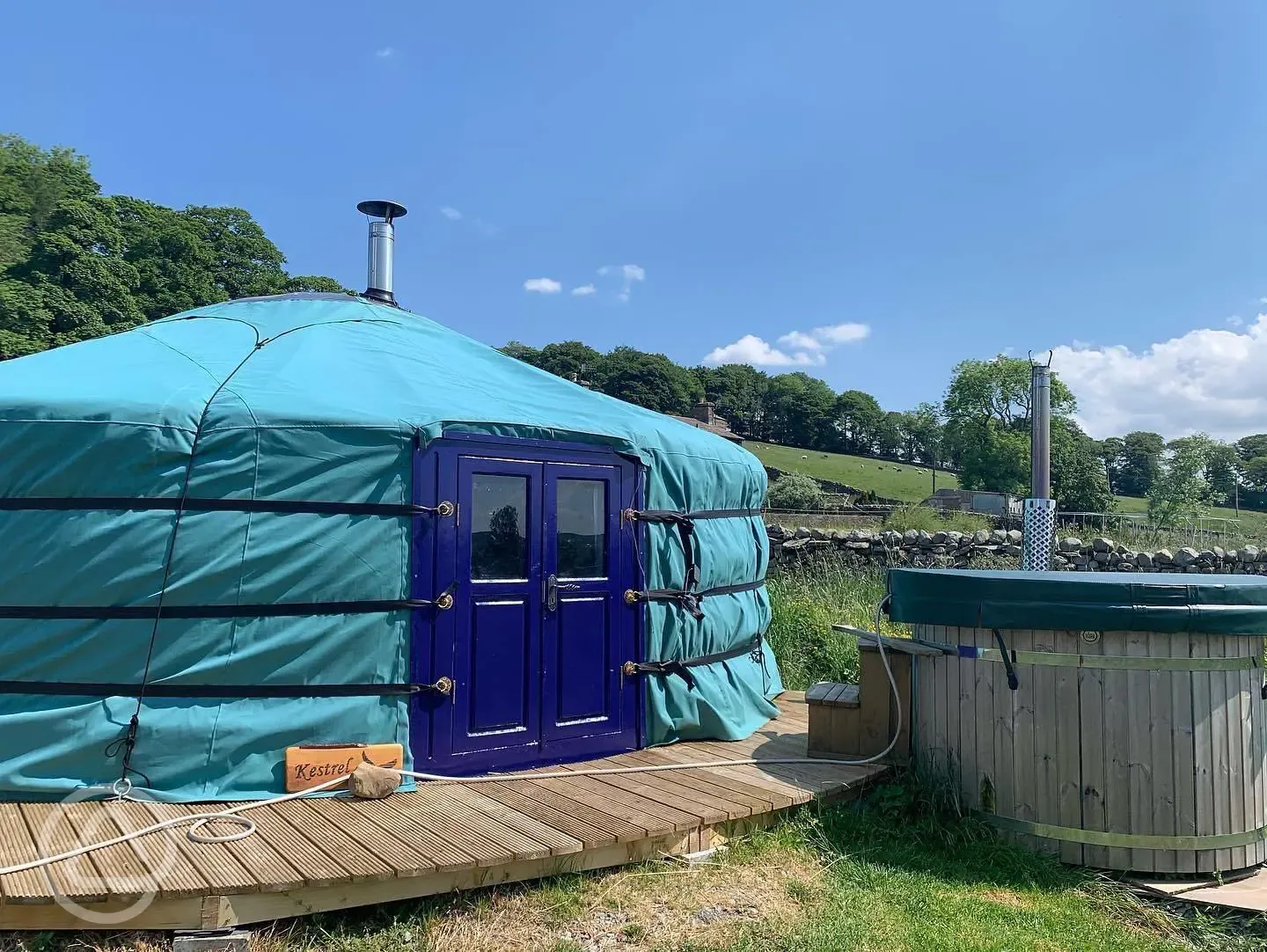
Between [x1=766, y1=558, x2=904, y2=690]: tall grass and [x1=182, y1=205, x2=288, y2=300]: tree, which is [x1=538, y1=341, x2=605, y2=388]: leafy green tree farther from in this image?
[x1=766, y1=558, x2=904, y2=690]: tall grass

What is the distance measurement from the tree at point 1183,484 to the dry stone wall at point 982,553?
72.4ft

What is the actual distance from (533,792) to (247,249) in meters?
35.2

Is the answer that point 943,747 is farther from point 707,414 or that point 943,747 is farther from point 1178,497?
point 1178,497

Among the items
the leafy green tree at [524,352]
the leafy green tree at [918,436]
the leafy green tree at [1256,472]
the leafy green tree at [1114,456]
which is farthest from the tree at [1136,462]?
the leafy green tree at [524,352]

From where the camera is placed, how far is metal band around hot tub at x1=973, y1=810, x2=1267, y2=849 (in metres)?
3.11

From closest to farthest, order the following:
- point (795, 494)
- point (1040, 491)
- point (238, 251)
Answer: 1. point (1040, 491)
2. point (795, 494)
3. point (238, 251)

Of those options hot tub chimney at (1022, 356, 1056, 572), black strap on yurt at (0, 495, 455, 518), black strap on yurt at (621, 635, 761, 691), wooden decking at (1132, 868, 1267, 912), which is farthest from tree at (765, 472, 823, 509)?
black strap on yurt at (0, 495, 455, 518)

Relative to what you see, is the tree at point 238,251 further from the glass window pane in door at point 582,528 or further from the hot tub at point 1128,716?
the hot tub at point 1128,716

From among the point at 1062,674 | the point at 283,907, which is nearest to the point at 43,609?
the point at 283,907

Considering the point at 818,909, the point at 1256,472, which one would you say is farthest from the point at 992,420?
the point at 818,909

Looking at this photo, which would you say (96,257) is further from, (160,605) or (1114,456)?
(1114,456)

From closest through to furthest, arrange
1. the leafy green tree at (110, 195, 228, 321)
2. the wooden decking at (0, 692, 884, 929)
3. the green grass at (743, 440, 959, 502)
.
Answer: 1. the wooden decking at (0, 692, 884, 929)
2. the leafy green tree at (110, 195, 228, 321)
3. the green grass at (743, 440, 959, 502)

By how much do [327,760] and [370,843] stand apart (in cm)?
64

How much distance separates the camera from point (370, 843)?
8.96ft
